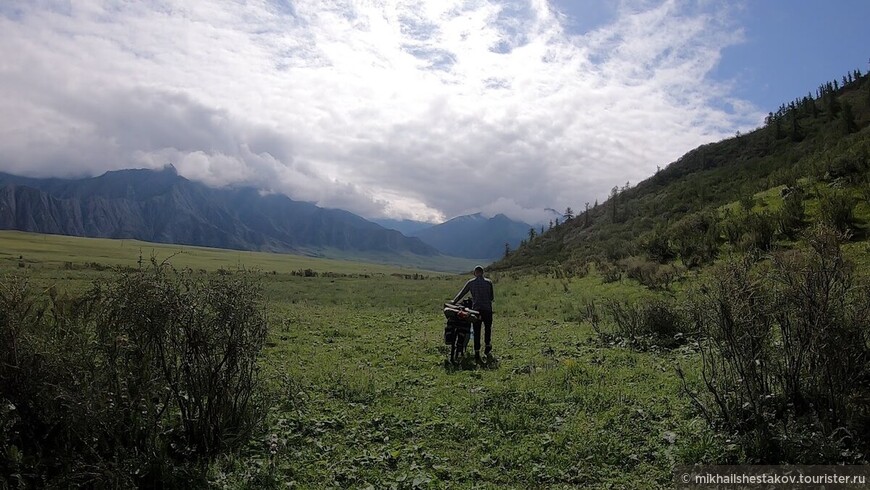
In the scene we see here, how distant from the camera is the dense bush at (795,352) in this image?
6.32m

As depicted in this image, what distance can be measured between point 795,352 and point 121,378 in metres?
9.38

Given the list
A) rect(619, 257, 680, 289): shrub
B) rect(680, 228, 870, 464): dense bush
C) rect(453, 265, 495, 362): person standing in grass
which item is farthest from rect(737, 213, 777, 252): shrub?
rect(680, 228, 870, 464): dense bush

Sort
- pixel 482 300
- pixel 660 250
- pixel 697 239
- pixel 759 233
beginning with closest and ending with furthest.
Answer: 1. pixel 482 300
2. pixel 759 233
3. pixel 697 239
4. pixel 660 250

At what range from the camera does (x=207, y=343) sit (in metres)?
6.84

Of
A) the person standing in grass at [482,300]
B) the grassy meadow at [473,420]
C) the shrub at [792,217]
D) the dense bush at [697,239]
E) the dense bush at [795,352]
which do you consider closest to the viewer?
the dense bush at [795,352]

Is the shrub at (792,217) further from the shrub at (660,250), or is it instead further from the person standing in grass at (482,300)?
the person standing in grass at (482,300)

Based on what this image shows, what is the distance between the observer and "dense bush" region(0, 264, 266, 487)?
616 cm

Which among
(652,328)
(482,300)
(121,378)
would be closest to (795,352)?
(652,328)

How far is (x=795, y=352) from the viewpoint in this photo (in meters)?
6.82

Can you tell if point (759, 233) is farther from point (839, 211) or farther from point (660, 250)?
point (660, 250)

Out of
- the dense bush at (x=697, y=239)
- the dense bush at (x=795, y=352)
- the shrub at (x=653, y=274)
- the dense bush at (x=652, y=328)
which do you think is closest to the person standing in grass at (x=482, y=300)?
the dense bush at (x=652, y=328)

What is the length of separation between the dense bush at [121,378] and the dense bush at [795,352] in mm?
7055

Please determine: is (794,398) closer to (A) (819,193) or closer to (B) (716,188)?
(A) (819,193)

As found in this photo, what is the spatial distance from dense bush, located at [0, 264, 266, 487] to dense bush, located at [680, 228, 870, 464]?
7.05m
